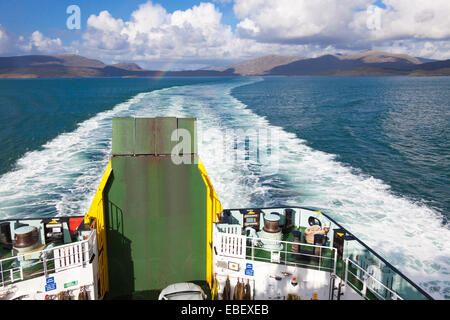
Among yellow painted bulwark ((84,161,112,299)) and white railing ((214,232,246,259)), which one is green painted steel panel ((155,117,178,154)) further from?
white railing ((214,232,246,259))

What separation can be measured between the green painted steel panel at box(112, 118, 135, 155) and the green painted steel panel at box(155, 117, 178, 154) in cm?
60

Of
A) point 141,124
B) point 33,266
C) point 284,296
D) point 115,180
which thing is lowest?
point 284,296

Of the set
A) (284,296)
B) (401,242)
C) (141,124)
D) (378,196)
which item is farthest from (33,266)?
(378,196)

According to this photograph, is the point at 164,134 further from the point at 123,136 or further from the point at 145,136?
the point at 123,136

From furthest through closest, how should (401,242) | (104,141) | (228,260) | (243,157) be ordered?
(104,141), (243,157), (401,242), (228,260)

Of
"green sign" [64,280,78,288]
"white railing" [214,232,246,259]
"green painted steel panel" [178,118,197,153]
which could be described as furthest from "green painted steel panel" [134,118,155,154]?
"green sign" [64,280,78,288]

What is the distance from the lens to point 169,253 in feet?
28.5

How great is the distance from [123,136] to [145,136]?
52cm

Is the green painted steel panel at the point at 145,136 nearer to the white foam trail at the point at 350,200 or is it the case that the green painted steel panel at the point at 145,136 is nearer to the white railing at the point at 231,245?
the white railing at the point at 231,245

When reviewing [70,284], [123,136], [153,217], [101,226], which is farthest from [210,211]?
[70,284]

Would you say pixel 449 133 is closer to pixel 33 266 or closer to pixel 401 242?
pixel 401 242

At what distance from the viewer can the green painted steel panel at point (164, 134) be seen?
8.45 meters

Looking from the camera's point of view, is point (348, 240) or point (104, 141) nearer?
point (348, 240)

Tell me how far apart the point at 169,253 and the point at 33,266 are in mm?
3149
